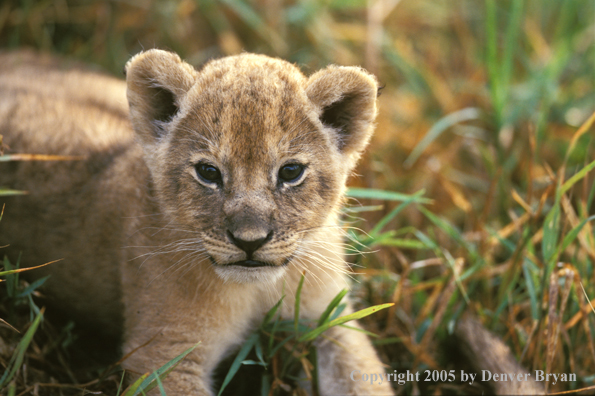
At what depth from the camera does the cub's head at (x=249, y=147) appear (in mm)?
3254

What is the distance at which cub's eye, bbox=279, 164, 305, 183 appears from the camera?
3.38 metres

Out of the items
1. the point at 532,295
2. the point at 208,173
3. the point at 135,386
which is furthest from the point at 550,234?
the point at 135,386

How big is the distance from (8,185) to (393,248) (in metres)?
3.23

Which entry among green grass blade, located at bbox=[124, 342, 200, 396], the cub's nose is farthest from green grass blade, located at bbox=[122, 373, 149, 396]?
the cub's nose

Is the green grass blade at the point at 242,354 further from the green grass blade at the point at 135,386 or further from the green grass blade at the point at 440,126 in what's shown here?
the green grass blade at the point at 440,126

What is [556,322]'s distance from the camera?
3.91 metres

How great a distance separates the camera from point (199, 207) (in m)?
3.38

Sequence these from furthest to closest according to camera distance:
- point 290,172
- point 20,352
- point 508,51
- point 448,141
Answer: point 448,141, point 508,51, point 290,172, point 20,352

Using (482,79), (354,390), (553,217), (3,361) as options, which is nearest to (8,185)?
(3,361)

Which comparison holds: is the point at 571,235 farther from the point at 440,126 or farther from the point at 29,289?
the point at 29,289

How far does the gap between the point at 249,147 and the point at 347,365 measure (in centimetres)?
176

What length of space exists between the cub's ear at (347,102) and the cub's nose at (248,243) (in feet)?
3.11

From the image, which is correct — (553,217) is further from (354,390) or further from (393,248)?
(354,390)

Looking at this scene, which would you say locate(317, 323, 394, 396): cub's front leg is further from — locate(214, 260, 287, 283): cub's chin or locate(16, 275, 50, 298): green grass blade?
locate(16, 275, 50, 298): green grass blade
